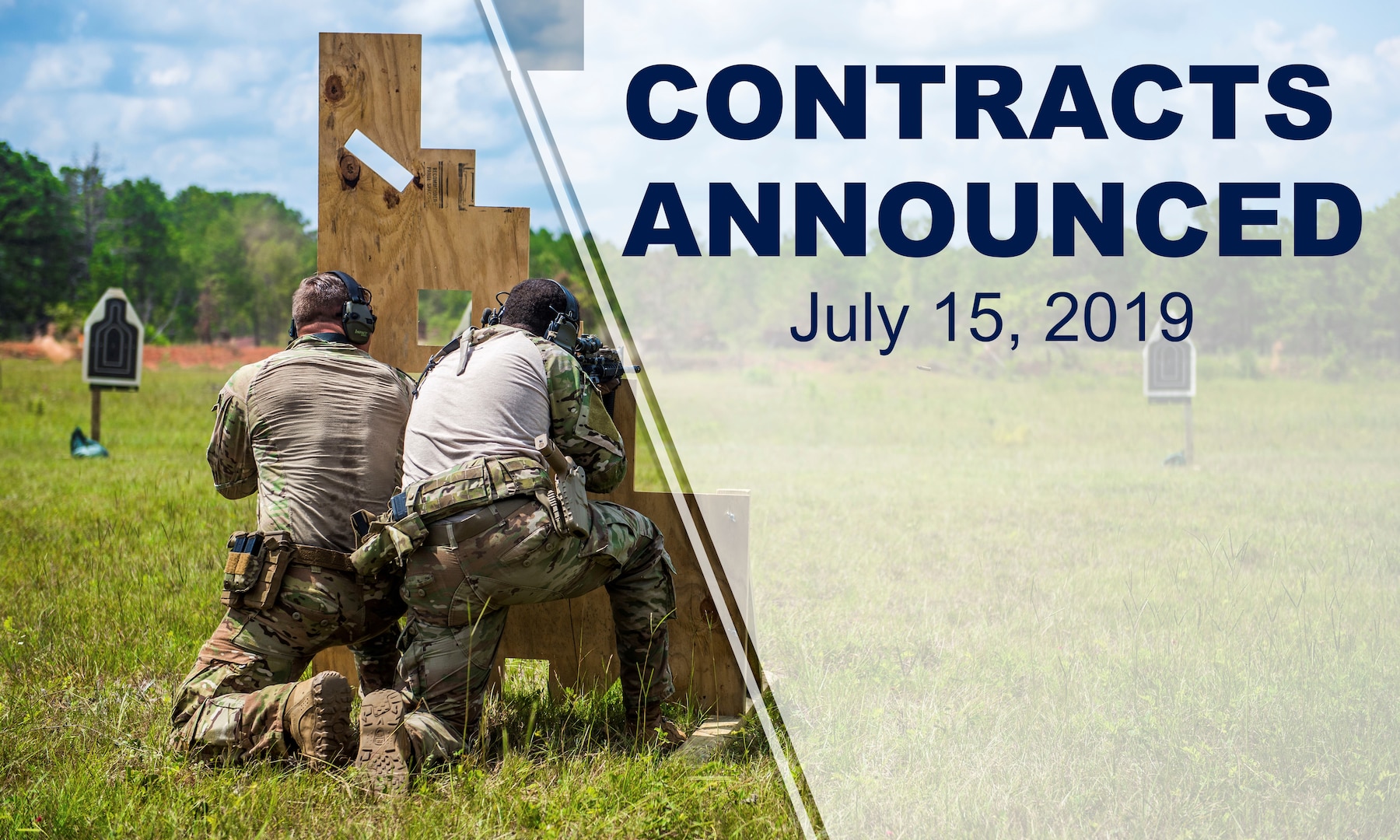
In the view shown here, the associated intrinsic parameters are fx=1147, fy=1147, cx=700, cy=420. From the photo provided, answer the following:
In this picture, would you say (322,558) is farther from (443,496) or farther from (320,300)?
(320,300)

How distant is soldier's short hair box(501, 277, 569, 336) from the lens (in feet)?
15.1

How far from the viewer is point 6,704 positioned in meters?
4.86

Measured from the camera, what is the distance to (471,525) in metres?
4.14

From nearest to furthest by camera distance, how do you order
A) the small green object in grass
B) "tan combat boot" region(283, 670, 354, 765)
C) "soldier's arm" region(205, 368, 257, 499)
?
"tan combat boot" region(283, 670, 354, 765) < "soldier's arm" region(205, 368, 257, 499) < the small green object in grass

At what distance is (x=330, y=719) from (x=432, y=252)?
7.00 ft

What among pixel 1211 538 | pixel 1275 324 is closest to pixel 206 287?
pixel 1275 324

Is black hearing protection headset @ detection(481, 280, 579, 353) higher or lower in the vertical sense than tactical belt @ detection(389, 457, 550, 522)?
higher

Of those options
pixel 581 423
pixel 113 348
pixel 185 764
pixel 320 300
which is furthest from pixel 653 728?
pixel 113 348

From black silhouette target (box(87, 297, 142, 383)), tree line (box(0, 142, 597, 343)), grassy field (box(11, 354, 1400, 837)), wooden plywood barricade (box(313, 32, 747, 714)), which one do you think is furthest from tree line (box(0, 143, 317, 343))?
wooden plywood barricade (box(313, 32, 747, 714))

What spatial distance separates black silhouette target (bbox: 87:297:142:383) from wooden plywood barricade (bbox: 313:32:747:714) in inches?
489

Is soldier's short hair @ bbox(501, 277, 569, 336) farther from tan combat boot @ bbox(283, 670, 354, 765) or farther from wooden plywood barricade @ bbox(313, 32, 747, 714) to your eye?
tan combat boot @ bbox(283, 670, 354, 765)

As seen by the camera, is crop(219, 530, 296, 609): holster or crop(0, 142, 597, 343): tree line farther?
crop(0, 142, 597, 343): tree line

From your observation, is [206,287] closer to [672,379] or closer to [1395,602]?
[672,379]

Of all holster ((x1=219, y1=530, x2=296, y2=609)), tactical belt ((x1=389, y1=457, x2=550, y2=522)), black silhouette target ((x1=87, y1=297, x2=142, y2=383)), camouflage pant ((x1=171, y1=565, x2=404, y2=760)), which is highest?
black silhouette target ((x1=87, y1=297, x2=142, y2=383))
